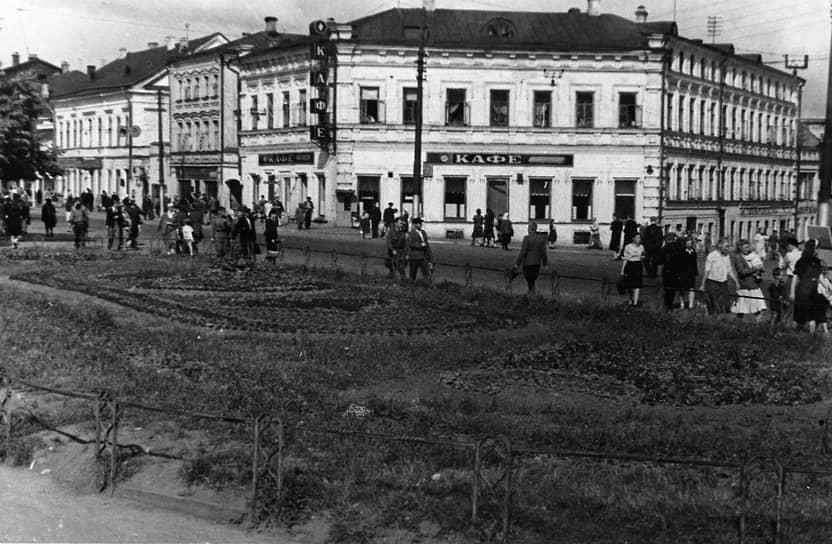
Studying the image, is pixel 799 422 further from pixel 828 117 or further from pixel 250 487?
pixel 828 117

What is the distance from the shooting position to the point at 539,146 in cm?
5356

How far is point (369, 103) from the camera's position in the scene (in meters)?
52.7

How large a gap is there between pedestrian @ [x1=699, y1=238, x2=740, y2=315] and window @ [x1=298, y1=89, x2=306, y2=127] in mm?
37583

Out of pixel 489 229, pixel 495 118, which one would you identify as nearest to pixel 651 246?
pixel 489 229

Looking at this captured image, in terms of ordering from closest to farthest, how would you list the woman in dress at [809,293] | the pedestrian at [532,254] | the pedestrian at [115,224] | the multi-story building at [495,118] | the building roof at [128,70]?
the woman in dress at [809,293]
the pedestrian at [532,254]
the pedestrian at [115,224]
the multi-story building at [495,118]
the building roof at [128,70]

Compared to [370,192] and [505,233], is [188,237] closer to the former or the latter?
[505,233]

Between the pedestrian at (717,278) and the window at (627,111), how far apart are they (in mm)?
33989

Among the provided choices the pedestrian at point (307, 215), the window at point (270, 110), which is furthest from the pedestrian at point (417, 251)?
the window at point (270, 110)

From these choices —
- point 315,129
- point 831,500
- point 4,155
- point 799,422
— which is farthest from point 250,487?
point 315,129

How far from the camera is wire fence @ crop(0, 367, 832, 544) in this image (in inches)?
314

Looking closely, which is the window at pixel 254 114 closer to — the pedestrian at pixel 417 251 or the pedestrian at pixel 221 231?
the pedestrian at pixel 221 231

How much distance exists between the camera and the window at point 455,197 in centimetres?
5294

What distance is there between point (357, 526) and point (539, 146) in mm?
46425

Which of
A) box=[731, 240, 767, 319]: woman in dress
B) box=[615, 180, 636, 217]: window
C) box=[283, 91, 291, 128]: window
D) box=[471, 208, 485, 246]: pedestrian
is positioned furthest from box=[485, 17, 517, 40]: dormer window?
box=[731, 240, 767, 319]: woman in dress
